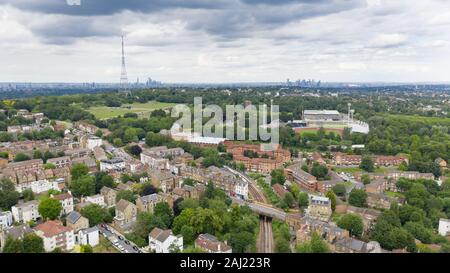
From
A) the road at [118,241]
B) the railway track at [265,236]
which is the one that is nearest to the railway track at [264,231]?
the railway track at [265,236]

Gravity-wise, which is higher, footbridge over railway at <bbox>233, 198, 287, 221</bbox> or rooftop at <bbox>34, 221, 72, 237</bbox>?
rooftop at <bbox>34, 221, 72, 237</bbox>

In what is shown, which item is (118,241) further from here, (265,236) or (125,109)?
(125,109)

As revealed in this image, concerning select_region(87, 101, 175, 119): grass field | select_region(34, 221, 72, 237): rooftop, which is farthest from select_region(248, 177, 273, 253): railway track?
select_region(87, 101, 175, 119): grass field

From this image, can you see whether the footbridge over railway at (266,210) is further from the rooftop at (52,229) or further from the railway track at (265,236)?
the rooftop at (52,229)

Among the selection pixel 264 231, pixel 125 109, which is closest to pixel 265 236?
pixel 264 231

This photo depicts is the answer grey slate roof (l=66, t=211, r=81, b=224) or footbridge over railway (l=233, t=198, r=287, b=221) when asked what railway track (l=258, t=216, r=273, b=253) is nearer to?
footbridge over railway (l=233, t=198, r=287, b=221)
